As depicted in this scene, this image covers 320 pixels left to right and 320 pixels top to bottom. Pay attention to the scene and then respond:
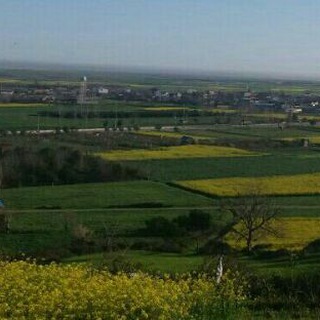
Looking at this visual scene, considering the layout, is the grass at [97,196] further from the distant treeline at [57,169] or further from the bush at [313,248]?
the bush at [313,248]

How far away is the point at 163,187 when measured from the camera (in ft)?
112

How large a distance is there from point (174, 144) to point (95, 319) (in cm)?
4382

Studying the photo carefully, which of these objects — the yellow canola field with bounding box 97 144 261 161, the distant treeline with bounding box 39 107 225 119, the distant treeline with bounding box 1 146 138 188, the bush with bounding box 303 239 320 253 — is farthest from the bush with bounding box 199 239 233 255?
the distant treeline with bounding box 39 107 225 119

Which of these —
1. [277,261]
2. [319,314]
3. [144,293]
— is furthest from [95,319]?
[277,261]

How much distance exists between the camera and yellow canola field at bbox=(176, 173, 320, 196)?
33.1 meters

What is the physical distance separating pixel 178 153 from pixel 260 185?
1163 cm

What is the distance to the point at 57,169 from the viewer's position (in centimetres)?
3697

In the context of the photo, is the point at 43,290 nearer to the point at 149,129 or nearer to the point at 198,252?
the point at 198,252

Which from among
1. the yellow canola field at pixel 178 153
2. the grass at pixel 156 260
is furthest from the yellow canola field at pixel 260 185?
the grass at pixel 156 260

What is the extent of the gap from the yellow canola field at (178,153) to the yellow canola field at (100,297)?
3400 centimetres

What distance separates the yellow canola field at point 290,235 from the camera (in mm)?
21672

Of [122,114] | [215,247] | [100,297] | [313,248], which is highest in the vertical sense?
[100,297]

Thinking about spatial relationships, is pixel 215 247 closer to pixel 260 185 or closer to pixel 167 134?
pixel 260 185

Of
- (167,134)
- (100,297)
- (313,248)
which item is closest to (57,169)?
(167,134)
